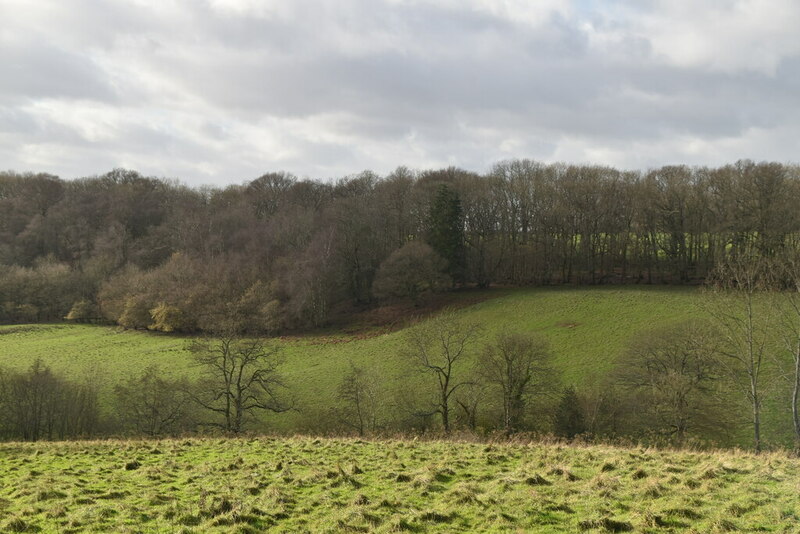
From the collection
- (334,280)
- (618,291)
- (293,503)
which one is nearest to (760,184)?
(618,291)

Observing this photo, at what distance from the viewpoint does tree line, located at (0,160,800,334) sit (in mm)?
57781

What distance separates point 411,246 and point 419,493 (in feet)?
174

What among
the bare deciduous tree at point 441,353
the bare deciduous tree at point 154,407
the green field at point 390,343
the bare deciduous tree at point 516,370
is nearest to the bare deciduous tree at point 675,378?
the green field at point 390,343

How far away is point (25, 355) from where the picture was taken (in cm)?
5297

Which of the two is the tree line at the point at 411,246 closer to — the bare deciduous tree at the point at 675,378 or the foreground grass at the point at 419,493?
the bare deciduous tree at the point at 675,378

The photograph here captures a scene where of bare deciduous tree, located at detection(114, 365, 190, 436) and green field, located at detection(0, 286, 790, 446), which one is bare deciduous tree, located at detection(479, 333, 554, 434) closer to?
green field, located at detection(0, 286, 790, 446)

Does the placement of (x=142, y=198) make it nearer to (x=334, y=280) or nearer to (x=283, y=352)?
(x=334, y=280)

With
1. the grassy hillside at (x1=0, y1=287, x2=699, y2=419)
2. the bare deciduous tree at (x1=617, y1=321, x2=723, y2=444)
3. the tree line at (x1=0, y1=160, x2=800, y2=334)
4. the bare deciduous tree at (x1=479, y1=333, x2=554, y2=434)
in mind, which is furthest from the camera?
the tree line at (x1=0, y1=160, x2=800, y2=334)

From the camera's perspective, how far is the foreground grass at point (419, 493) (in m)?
7.56

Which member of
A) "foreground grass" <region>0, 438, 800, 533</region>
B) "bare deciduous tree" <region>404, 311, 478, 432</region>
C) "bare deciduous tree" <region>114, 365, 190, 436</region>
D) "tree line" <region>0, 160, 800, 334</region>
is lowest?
"bare deciduous tree" <region>114, 365, 190, 436</region>

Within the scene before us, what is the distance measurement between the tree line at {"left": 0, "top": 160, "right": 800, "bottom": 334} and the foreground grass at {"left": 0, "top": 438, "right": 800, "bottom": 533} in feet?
153

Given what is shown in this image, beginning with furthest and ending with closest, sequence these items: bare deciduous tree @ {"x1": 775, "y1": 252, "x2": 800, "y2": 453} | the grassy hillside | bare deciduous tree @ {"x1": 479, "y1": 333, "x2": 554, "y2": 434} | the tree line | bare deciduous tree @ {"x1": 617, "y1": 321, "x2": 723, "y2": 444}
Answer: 1. the tree line
2. the grassy hillside
3. bare deciduous tree @ {"x1": 479, "y1": 333, "x2": 554, "y2": 434}
4. bare deciduous tree @ {"x1": 617, "y1": 321, "x2": 723, "y2": 444}
5. bare deciduous tree @ {"x1": 775, "y1": 252, "x2": 800, "y2": 453}

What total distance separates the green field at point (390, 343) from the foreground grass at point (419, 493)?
70.2ft

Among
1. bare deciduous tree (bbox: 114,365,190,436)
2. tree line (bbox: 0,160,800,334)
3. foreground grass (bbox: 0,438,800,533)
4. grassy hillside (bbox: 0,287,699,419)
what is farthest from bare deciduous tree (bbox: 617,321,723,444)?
bare deciduous tree (bbox: 114,365,190,436)
